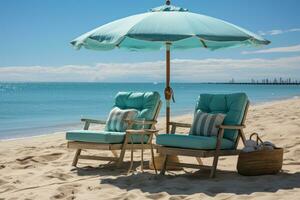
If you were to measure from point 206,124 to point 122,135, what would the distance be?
3.23 feet

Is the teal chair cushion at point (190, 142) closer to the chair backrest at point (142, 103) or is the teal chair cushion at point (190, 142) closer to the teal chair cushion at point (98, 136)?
the teal chair cushion at point (98, 136)

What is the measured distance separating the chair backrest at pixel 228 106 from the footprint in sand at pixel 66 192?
5.99ft

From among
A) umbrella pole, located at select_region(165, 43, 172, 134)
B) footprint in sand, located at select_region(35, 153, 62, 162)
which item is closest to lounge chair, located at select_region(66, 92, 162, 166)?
umbrella pole, located at select_region(165, 43, 172, 134)

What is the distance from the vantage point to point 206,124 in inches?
235

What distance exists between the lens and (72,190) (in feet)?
16.4

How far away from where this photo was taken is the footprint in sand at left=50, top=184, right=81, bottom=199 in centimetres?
476

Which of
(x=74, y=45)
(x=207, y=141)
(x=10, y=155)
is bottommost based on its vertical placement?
(x=10, y=155)

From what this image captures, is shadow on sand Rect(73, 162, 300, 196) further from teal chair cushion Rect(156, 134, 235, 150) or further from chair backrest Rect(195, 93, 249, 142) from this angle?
chair backrest Rect(195, 93, 249, 142)

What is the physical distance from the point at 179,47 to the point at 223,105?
1403 millimetres

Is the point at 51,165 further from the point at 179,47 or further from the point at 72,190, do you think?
the point at 179,47

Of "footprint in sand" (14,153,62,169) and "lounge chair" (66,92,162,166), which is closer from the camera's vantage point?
"lounge chair" (66,92,162,166)

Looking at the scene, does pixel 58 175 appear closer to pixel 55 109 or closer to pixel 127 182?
pixel 127 182

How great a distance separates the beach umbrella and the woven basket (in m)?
1.21

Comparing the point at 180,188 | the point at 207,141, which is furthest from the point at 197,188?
the point at 207,141
